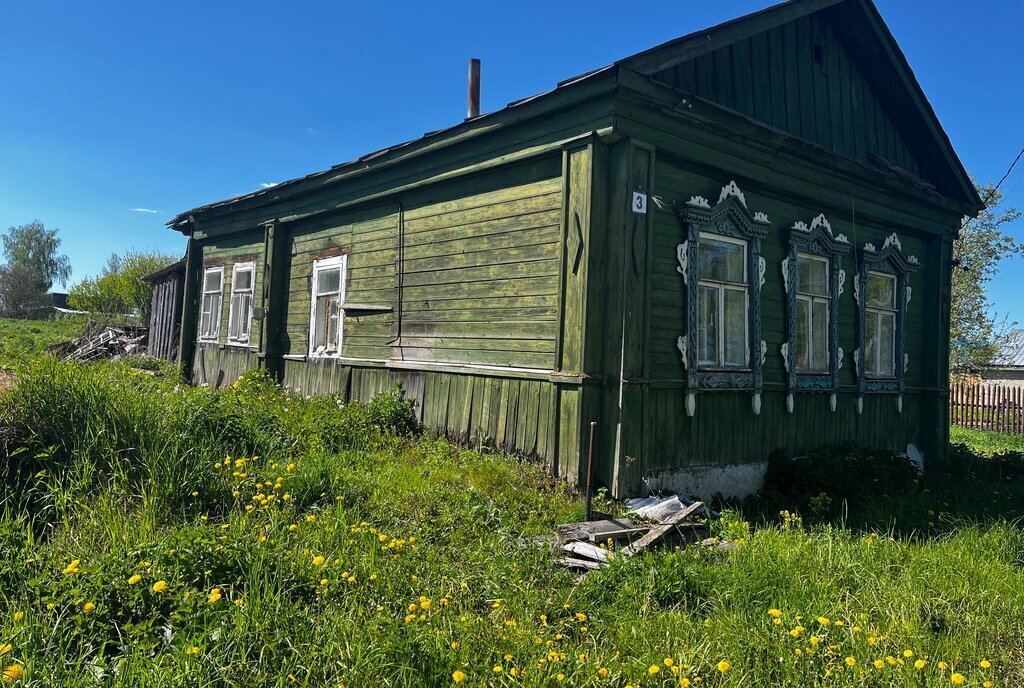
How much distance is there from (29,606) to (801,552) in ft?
14.6

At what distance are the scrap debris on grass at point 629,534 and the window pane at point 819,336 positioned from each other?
3.67 meters

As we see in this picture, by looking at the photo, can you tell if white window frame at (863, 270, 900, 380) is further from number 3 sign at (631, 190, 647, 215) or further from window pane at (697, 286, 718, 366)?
number 3 sign at (631, 190, 647, 215)

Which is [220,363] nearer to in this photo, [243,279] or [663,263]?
[243,279]

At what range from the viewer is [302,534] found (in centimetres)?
423

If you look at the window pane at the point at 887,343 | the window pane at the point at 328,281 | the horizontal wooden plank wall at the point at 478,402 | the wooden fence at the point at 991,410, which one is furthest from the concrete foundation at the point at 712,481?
the wooden fence at the point at 991,410

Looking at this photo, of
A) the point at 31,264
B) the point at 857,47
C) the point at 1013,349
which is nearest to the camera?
the point at 857,47

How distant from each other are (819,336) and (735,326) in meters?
1.78

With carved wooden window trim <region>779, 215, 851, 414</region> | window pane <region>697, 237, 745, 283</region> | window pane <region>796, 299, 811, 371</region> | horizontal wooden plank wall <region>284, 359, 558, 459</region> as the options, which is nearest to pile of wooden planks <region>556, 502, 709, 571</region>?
horizontal wooden plank wall <region>284, 359, 558, 459</region>

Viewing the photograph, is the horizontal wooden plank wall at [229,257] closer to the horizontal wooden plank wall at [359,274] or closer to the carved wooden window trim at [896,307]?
the horizontal wooden plank wall at [359,274]

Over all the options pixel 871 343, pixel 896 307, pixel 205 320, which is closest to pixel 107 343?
pixel 205 320

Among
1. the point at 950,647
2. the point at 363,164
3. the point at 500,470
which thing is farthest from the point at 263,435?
the point at 950,647

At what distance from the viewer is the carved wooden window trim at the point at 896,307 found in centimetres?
888

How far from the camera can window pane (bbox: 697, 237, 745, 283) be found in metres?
7.05

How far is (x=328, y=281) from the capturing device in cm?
1009
